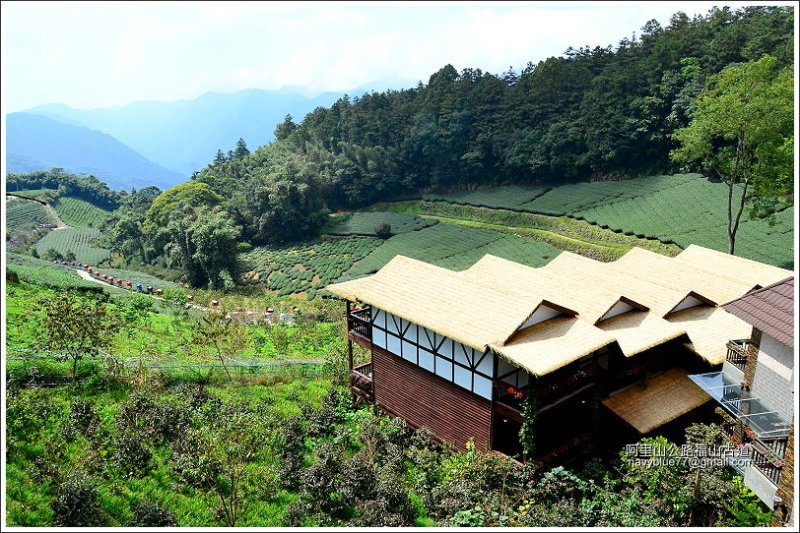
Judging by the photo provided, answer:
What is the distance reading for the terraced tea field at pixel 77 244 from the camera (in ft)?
227

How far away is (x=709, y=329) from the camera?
741 inches

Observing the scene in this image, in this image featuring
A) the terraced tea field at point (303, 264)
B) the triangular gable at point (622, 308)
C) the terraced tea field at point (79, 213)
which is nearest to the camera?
the triangular gable at point (622, 308)

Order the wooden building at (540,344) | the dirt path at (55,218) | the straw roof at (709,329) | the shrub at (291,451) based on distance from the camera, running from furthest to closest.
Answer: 1. the dirt path at (55,218)
2. the straw roof at (709,329)
3. the wooden building at (540,344)
4. the shrub at (291,451)

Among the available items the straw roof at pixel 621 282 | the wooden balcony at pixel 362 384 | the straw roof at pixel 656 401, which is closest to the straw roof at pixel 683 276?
the straw roof at pixel 621 282

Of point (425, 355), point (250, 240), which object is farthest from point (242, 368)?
point (250, 240)

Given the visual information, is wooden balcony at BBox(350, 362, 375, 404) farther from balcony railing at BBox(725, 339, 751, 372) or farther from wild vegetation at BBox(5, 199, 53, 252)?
wild vegetation at BBox(5, 199, 53, 252)

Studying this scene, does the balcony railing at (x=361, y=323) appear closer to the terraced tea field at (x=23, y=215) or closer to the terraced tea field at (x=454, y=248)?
the terraced tea field at (x=454, y=248)

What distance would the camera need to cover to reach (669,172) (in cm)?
5247

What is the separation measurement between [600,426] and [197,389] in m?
13.8

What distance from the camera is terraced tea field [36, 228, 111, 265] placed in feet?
227

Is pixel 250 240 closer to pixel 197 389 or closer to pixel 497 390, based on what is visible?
pixel 197 389

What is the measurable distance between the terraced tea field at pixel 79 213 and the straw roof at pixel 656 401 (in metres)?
98.3

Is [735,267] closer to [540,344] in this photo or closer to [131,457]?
[540,344]

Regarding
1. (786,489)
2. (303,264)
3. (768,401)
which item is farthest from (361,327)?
(303,264)
